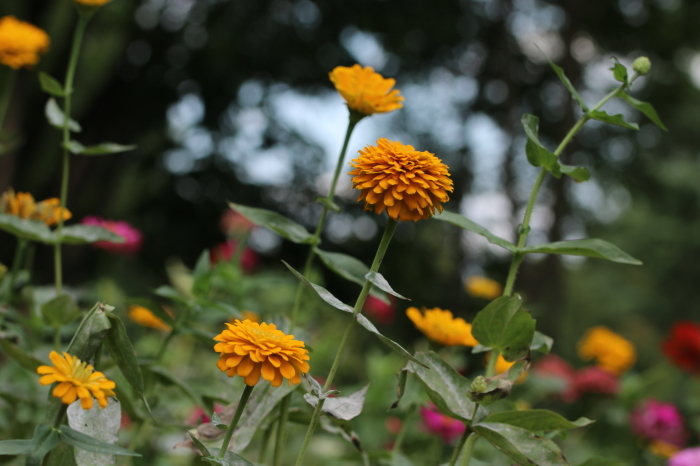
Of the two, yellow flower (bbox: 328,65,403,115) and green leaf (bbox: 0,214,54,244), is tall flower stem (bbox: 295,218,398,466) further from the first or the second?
green leaf (bbox: 0,214,54,244)

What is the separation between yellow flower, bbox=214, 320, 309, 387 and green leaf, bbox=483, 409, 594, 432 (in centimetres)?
21

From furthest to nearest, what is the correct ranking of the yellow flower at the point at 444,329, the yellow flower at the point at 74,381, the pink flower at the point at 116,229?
1. the pink flower at the point at 116,229
2. the yellow flower at the point at 444,329
3. the yellow flower at the point at 74,381

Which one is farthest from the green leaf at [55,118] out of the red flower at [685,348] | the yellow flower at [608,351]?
the red flower at [685,348]

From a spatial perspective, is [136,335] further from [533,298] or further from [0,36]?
[533,298]

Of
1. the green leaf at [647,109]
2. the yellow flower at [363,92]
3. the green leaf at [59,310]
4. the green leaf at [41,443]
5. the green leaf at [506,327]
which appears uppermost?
the green leaf at [647,109]

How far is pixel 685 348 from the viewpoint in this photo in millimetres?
1903

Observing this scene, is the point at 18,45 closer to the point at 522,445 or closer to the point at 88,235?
the point at 88,235

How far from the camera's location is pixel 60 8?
13.3 ft

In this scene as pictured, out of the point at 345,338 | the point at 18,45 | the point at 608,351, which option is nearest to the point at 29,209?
the point at 18,45

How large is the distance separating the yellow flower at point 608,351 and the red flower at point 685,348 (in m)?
0.12

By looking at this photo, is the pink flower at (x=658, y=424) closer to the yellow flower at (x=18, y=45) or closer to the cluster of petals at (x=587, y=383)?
the cluster of petals at (x=587, y=383)

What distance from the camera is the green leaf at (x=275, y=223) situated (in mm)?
682

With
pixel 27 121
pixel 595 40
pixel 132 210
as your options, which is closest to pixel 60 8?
pixel 27 121

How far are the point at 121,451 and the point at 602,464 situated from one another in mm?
437
